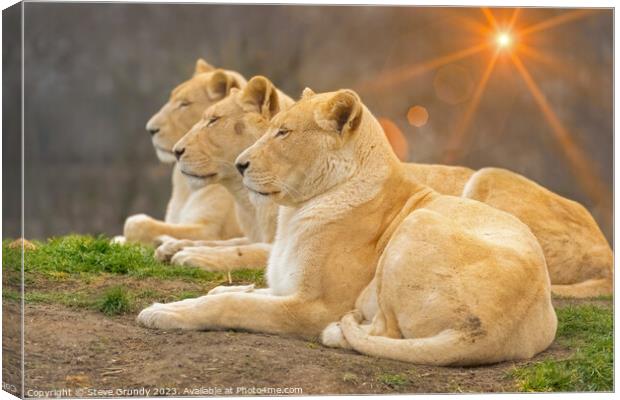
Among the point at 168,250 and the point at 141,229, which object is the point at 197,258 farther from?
the point at 141,229

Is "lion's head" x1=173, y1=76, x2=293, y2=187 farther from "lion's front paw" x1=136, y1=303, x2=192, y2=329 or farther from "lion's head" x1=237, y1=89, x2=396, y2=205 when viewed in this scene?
"lion's front paw" x1=136, y1=303, x2=192, y2=329

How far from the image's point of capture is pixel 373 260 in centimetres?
853

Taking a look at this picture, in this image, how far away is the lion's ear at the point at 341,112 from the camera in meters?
8.54

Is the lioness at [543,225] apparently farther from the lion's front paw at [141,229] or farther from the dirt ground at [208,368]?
the dirt ground at [208,368]

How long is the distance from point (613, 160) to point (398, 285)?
225 cm

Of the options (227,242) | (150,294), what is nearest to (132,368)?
(150,294)

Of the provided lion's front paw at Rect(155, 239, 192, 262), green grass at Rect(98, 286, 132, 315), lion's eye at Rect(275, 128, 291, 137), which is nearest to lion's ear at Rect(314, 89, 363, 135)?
lion's eye at Rect(275, 128, 291, 137)

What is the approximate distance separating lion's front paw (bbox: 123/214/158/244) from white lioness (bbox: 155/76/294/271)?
125 cm

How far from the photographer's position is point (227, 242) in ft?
36.4

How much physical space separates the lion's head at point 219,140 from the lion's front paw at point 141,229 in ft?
5.10

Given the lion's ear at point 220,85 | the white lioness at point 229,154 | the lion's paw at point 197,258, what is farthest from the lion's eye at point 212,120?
the lion's paw at point 197,258

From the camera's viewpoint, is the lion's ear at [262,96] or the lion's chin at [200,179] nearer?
the lion's ear at [262,96]

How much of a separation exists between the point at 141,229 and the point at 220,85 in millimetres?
1781

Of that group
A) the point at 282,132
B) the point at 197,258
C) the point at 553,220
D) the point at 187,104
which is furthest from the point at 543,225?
the point at 187,104
